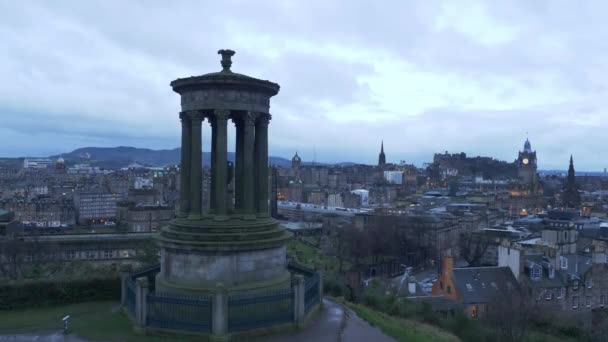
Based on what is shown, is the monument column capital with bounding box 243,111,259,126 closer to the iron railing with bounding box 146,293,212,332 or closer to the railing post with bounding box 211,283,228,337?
the railing post with bounding box 211,283,228,337

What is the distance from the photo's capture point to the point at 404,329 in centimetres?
1620

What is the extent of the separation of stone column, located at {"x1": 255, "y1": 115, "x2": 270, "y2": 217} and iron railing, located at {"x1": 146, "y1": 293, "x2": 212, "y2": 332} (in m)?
4.29

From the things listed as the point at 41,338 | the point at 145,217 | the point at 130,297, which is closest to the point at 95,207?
the point at 145,217

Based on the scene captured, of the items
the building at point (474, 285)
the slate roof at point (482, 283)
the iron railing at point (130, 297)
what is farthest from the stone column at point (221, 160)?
the slate roof at point (482, 283)

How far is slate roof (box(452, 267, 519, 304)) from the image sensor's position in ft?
112

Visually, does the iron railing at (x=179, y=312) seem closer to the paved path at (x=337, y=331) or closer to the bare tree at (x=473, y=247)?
the paved path at (x=337, y=331)

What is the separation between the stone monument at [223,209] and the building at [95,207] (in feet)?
317

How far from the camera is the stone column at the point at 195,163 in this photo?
16469 mm

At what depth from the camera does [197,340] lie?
13.5m

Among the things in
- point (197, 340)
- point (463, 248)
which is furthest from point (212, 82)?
point (463, 248)

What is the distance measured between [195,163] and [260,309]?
506 cm

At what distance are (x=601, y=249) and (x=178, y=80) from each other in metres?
45.9

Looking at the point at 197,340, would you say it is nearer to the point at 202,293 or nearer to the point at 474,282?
the point at 202,293

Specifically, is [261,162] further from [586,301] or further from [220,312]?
[586,301]
